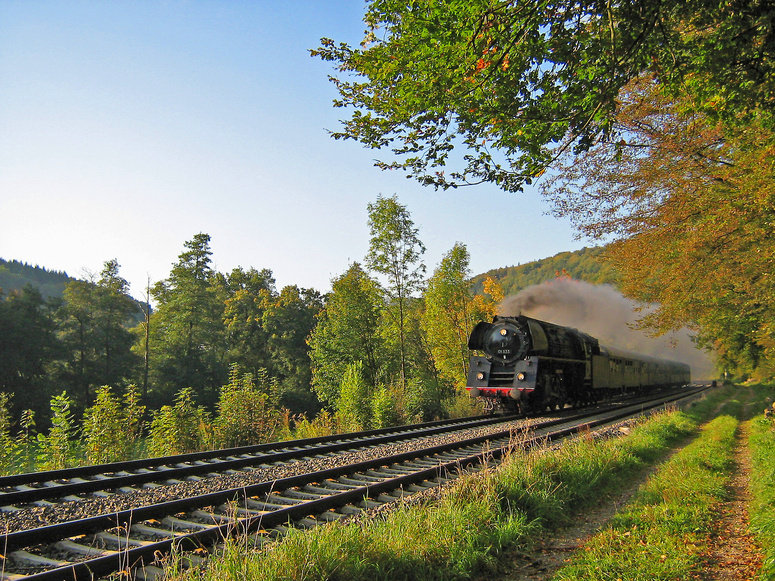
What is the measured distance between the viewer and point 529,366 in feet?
51.8

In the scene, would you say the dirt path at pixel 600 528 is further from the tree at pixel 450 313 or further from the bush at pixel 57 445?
the tree at pixel 450 313

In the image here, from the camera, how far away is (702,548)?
4879mm

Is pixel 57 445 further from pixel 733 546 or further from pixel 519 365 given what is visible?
pixel 519 365

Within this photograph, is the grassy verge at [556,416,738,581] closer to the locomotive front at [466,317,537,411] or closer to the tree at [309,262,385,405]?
the locomotive front at [466,317,537,411]

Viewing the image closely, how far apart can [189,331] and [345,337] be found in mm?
18926

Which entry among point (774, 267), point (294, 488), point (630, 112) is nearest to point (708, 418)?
point (774, 267)

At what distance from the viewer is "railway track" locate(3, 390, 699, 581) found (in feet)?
13.1

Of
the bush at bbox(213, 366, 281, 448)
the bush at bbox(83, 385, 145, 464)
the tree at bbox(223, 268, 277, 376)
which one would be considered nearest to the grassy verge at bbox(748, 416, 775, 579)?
the bush at bbox(213, 366, 281, 448)

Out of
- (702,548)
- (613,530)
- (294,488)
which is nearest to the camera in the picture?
(702,548)

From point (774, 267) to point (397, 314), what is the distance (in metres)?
15.5

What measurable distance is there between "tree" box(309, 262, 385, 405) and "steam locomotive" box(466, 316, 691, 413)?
17527mm

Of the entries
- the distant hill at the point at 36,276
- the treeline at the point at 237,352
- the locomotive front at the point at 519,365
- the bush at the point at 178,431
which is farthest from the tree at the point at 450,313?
the distant hill at the point at 36,276

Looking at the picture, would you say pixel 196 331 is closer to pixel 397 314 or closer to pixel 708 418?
pixel 397 314

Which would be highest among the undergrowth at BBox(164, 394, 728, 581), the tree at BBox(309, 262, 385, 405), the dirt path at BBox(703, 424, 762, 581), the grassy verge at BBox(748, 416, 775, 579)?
the tree at BBox(309, 262, 385, 405)
